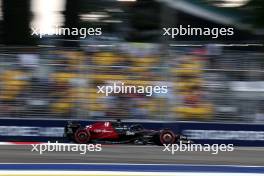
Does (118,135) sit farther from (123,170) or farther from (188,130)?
(123,170)

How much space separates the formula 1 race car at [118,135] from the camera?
295 inches

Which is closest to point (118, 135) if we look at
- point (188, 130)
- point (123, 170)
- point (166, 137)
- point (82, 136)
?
point (82, 136)

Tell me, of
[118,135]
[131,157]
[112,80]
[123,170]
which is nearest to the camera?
[123,170]

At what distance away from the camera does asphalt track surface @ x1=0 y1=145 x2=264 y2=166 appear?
17.3 ft

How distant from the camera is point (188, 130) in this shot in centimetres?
816

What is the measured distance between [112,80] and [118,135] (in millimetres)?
842

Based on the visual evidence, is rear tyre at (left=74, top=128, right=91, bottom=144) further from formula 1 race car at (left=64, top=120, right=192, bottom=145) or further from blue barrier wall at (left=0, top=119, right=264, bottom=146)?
blue barrier wall at (left=0, top=119, right=264, bottom=146)

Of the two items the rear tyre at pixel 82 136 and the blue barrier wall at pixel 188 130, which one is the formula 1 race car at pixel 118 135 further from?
the blue barrier wall at pixel 188 130

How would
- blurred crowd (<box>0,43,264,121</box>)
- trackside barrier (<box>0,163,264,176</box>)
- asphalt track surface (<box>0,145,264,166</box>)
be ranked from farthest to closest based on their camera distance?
1. blurred crowd (<box>0,43,264,121</box>)
2. asphalt track surface (<box>0,145,264,166</box>)
3. trackside barrier (<box>0,163,264,176</box>)

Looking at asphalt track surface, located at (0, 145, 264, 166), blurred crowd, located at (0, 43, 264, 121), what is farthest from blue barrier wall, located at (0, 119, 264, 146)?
asphalt track surface, located at (0, 145, 264, 166)

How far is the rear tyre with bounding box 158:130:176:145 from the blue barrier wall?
0.32 metres

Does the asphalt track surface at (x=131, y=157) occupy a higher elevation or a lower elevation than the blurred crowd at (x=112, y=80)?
lower

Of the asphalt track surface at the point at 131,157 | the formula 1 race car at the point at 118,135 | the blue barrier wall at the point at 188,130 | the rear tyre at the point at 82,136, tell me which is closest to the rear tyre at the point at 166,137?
the formula 1 race car at the point at 118,135

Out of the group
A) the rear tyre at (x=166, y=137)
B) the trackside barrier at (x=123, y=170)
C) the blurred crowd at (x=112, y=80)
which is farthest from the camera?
the blurred crowd at (x=112, y=80)
